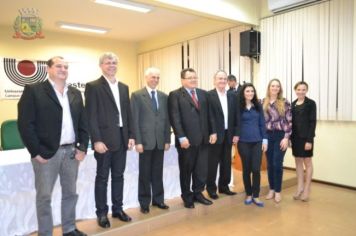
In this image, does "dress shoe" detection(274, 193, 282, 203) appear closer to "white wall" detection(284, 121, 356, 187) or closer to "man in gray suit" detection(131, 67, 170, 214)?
"white wall" detection(284, 121, 356, 187)

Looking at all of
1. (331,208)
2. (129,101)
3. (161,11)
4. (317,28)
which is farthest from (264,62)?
(129,101)

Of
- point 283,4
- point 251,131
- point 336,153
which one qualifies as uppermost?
point 283,4

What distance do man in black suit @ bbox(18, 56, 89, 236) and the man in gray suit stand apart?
619 millimetres

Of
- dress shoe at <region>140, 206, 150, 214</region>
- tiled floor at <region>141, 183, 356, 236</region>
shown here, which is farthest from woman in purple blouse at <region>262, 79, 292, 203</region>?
dress shoe at <region>140, 206, 150, 214</region>

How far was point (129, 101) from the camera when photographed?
2750mm

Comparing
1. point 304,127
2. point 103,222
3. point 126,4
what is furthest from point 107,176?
point 126,4

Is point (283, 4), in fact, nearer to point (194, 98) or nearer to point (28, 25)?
point (194, 98)

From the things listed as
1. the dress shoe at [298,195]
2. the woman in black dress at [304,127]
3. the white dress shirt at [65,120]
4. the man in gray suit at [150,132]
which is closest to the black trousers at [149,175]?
the man in gray suit at [150,132]

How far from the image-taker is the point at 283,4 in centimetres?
468

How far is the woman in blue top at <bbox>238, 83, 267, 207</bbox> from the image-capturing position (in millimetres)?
3352

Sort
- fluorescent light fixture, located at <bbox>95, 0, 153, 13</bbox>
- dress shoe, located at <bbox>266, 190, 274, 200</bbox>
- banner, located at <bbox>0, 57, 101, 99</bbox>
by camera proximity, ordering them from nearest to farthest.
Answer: dress shoe, located at <bbox>266, 190, 274, 200</bbox> < fluorescent light fixture, located at <bbox>95, 0, 153, 13</bbox> < banner, located at <bbox>0, 57, 101, 99</bbox>

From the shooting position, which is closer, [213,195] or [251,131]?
[251,131]

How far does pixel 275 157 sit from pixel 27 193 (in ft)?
8.65

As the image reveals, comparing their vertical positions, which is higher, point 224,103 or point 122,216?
point 224,103
